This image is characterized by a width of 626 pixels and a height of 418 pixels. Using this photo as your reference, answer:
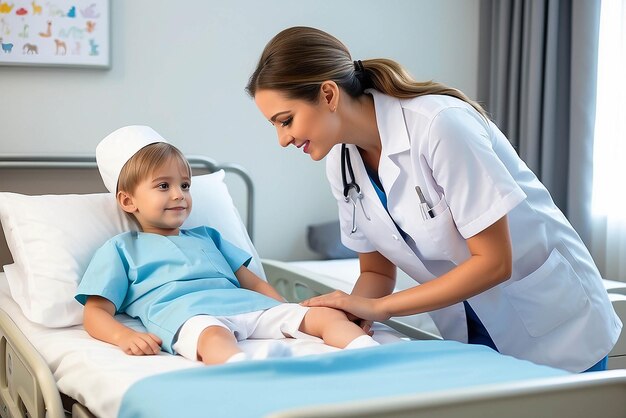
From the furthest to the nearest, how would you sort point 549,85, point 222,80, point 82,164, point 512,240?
point 549,85, point 222,80, point 82,164, point 512,240

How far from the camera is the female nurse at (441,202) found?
1714 millimetres

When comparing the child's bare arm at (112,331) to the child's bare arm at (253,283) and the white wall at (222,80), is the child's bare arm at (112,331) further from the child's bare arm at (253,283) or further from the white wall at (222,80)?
the white wall at (222,80)

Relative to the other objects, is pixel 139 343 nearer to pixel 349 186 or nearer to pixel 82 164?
pixel 349 186

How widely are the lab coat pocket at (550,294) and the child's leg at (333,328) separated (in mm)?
344

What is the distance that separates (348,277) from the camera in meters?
3.10

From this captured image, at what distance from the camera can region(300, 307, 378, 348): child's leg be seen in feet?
6.01

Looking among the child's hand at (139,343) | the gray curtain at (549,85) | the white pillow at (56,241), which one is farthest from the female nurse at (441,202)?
the gray curtain at (549,85)

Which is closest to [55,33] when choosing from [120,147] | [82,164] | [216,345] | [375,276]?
[82,164]

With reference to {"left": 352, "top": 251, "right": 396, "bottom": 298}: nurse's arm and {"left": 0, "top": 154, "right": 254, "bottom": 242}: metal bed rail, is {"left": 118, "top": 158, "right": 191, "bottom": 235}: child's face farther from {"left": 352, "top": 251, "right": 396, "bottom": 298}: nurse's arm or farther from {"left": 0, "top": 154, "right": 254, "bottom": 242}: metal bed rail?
{"left": 0, "top": 154, "right": 254, "bottom": 242}: metal bed rail

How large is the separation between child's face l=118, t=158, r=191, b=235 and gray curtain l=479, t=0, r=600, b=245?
185 cm

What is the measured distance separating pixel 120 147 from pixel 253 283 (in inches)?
20.1

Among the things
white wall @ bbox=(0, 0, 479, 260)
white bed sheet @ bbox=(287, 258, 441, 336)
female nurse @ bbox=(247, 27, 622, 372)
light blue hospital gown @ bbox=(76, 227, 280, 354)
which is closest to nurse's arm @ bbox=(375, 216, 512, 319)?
female nurse @ bbox=(247, 27, 622, 372)

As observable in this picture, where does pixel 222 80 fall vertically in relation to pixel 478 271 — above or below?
above

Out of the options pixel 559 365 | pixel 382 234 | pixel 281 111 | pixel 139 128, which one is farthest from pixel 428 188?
pixel 139 128
